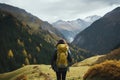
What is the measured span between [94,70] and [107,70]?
4.91 feet

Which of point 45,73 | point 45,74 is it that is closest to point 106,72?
point 45,74

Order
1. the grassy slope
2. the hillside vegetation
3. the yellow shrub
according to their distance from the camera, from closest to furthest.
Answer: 1. the yellow shrub
2. the hillside vegetation
3. the grassy slope

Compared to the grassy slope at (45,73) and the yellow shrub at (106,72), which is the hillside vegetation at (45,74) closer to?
the grassy slope at (45,73)

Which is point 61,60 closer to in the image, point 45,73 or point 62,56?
point 62,56

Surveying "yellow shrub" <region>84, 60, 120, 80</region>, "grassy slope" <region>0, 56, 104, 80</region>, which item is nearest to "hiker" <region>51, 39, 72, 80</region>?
"yellow shrub" <region>84, 60, 120, 80</region>

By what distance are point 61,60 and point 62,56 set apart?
272 mm

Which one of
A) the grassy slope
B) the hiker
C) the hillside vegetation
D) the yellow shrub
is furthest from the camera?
the grassy slope

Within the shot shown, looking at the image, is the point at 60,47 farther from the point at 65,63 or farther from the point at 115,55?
the point at 115,55

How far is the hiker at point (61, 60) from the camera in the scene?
20.5 m

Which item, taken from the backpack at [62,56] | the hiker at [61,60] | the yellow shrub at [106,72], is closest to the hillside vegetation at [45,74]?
the yellow shrub at [106,72]

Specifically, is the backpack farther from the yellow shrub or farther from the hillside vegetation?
the hillside vegetation

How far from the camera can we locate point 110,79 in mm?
20812

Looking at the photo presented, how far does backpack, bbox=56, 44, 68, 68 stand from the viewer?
20.5 meters

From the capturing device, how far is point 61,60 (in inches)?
806
